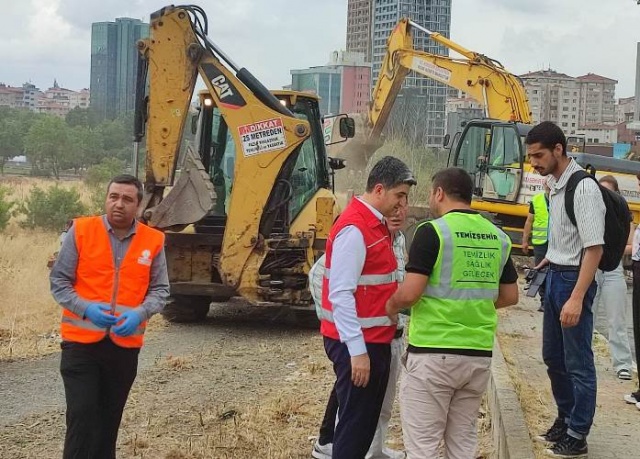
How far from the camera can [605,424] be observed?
647cm

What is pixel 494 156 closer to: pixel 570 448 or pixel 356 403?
pixel 570 448

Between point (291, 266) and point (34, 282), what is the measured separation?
23.9ft

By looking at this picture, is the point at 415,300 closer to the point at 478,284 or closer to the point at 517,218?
the point at 478,284

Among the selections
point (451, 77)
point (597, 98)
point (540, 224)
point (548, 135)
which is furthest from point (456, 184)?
point (597, 98)

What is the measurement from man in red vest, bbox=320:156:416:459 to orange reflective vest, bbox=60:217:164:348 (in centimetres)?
107

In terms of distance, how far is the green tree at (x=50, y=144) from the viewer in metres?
57.1

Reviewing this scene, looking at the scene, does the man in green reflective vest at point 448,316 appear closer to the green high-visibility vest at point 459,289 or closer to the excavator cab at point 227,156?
the green high-visibility vest at point 459,289

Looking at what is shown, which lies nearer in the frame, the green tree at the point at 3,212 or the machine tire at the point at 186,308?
the machine tire at the point at 186,308

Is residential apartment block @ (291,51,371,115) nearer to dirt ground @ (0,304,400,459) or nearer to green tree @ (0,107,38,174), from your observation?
green tree @ (0,107,38,174)

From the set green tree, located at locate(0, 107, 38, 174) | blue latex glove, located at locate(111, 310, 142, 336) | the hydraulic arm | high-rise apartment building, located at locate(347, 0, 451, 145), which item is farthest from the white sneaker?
green tree, located at locate(0, 107, 38, 174)

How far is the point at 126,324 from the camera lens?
474 centimetres

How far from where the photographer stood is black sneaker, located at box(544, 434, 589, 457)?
5457 mm

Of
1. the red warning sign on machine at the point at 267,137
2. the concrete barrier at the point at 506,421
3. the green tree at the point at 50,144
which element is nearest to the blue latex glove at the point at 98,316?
the concrete barrier at the point at 506,421

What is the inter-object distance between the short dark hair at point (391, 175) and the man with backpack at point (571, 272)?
1070 millimetres
